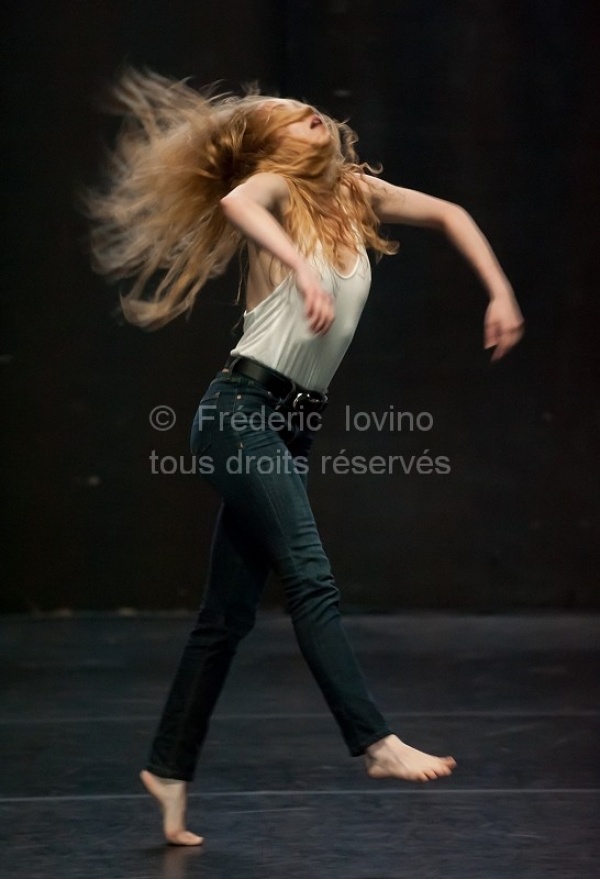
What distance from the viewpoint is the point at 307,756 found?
Result: 3881 millimetres

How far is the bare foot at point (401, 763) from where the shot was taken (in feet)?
9.26

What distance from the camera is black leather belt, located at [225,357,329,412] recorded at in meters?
2.97

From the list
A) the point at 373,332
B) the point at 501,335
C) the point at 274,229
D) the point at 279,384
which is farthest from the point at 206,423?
the point at 373,332

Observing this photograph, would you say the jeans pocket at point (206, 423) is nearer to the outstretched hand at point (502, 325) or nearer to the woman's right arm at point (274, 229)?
the woman's right arm at point (274, 229)

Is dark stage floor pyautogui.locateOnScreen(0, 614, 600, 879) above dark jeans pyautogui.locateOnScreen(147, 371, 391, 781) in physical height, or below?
below

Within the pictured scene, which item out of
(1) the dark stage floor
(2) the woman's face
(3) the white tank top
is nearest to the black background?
(1) the dark stage floor

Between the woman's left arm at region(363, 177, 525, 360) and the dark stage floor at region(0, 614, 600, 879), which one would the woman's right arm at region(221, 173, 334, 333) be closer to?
the woman's left arm at region(363, 177, 525, 360)

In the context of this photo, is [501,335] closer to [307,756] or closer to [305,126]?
[305,126]

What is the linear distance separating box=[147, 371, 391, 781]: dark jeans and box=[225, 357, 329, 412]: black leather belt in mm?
17

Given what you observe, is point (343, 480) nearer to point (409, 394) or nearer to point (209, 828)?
point (409, 394)

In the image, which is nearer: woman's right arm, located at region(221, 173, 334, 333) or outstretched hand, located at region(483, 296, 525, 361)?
woman's right arm, located at region(221, 173, 334, 333)

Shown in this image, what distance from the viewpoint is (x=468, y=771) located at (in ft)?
12.1

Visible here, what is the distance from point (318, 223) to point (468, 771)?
147cm

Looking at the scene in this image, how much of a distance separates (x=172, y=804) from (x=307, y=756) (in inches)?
33.8
